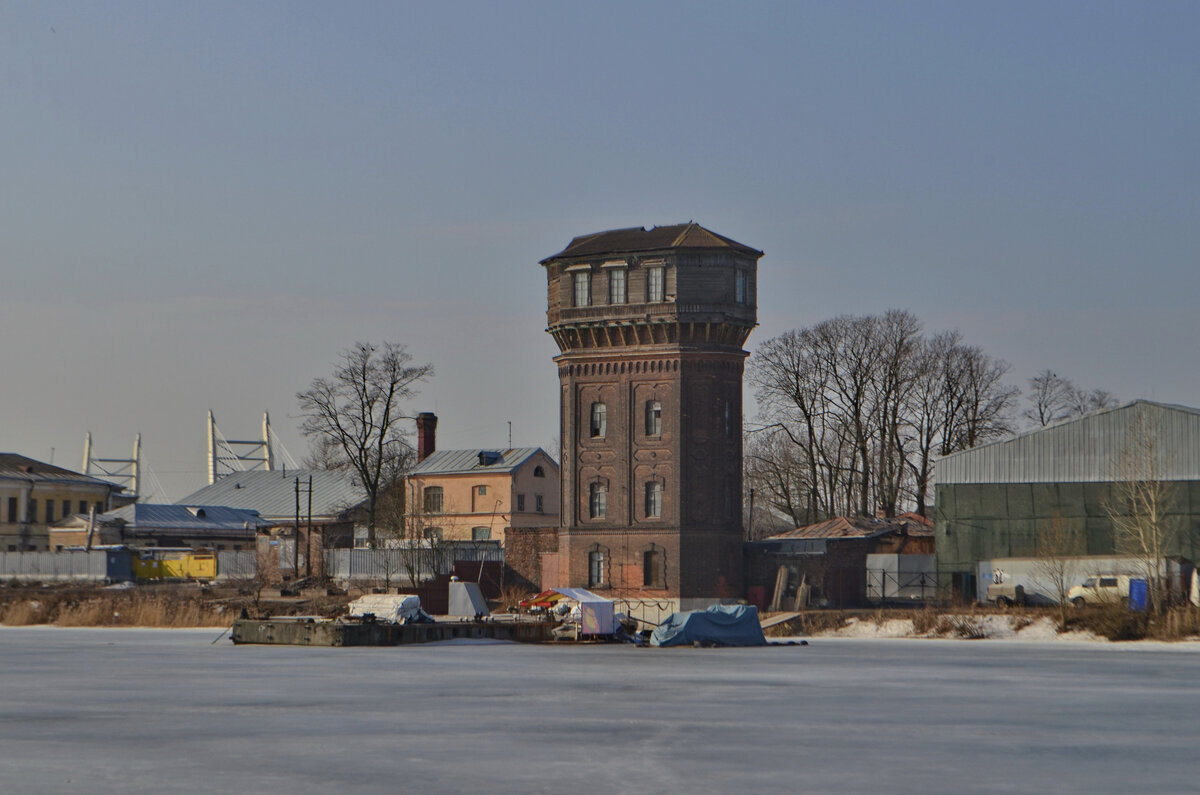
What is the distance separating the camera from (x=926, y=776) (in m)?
16.0

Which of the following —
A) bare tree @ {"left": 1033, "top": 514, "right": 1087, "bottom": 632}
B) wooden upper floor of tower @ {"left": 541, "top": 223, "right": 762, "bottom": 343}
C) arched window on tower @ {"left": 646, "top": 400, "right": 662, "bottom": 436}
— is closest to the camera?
bare tree @ {"left": 1033, "top": 514, "right": 1087, "bottom": 632}

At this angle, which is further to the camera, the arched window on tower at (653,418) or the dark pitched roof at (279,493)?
the dark pitched roof at (279,493)

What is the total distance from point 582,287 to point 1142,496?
78.4ft

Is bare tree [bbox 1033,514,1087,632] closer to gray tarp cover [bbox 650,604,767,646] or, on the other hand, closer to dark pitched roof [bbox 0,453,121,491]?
gray tarp cover [bbox 650,604,767,646]

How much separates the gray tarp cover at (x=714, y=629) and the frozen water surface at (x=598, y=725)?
8.81 meters

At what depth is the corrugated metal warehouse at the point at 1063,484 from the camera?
55.3 meters

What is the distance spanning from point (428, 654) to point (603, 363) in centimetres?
2572

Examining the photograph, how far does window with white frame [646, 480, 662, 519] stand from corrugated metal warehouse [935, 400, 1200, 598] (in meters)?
11.3

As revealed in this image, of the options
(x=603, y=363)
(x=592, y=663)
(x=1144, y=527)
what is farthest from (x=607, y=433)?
(x=592, y=663)

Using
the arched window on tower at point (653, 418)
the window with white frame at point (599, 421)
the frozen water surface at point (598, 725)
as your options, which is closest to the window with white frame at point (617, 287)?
the arched window on tower at point (653, 418)

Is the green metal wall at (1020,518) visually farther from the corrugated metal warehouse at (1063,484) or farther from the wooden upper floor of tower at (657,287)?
the wooden upper floor of tower at (657,287)

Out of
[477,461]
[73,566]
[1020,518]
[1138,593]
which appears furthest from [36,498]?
[1138,593]

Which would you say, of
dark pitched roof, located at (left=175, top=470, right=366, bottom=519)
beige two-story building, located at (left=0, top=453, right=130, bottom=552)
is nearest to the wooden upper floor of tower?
dark pitched roof, located at (left=175, top=470, right=366, bottom=519)

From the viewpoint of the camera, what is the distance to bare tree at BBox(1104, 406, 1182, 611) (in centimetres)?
5322
